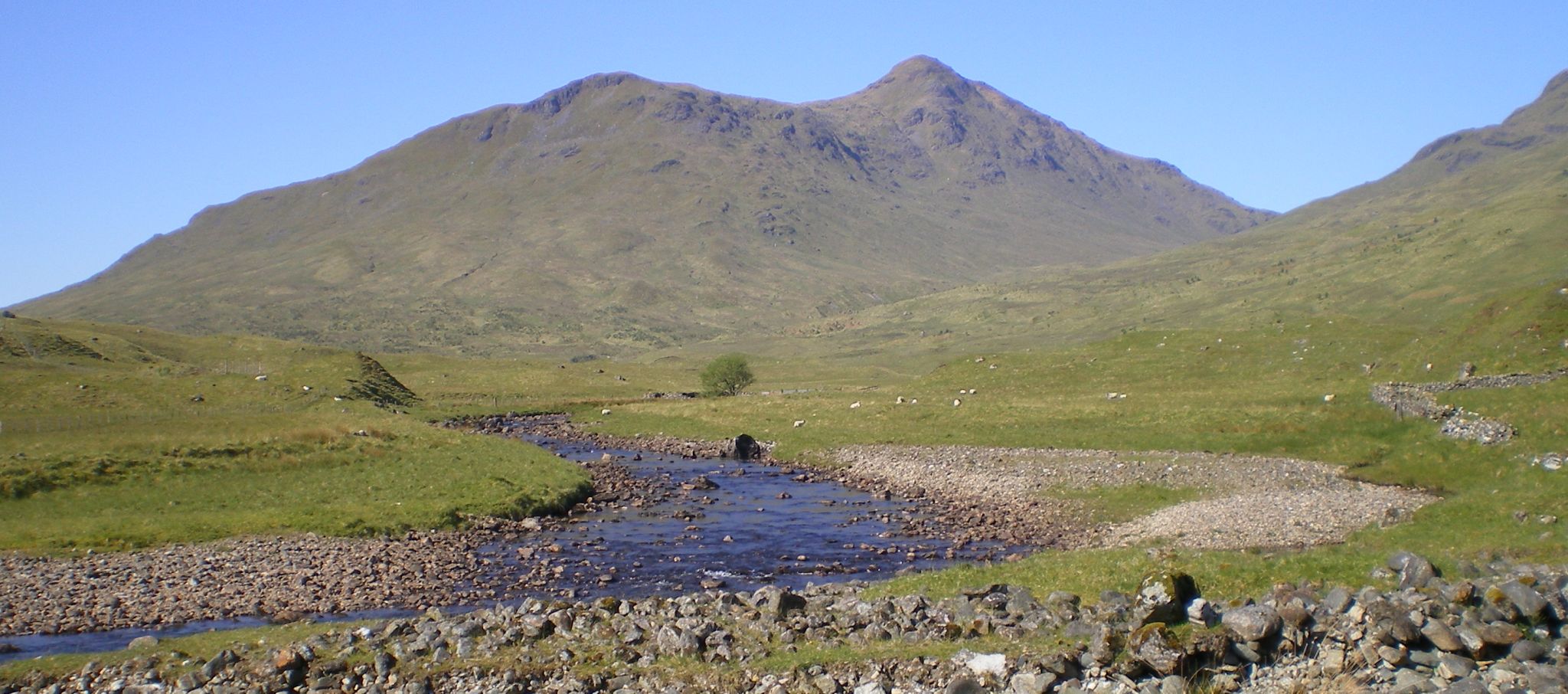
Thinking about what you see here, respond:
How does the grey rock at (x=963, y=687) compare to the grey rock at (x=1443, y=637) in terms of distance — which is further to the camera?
the grey rock at (x=963, y=687)

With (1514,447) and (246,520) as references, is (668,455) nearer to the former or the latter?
(246,520)

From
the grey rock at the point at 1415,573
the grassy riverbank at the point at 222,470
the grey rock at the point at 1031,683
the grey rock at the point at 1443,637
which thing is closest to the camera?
the grey rock at the point at 1443,637

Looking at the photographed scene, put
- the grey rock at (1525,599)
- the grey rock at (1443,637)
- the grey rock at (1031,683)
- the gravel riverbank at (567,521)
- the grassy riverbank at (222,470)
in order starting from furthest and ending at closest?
the grassy riverbank at (222,470), the gravel riverbank at (567,521), the grey rock at (1031,683), the grey rock at (1525,599), the grey rock at (1443,637)

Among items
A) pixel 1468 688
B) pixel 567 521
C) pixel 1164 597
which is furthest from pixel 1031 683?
pixel 567 521

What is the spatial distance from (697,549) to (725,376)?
70.4 m

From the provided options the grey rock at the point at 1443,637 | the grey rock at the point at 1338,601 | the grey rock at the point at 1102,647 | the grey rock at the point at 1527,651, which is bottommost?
the grey rock at the point at 1102,647

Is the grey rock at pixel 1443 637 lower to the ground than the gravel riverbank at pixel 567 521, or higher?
higher

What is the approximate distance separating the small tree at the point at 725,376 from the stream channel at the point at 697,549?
54.4 meters

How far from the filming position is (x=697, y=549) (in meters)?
36.2

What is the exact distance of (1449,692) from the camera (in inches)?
563

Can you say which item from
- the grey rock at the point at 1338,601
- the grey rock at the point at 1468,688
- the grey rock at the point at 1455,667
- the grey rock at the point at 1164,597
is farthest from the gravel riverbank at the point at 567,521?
the grey rock at the point at 1468,688

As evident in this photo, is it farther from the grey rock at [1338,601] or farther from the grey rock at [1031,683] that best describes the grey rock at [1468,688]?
the grey rock at [1031,683]

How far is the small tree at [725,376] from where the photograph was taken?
107 m

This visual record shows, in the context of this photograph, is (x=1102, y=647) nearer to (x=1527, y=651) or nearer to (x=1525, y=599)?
Answer: (x=1527, y=651)
